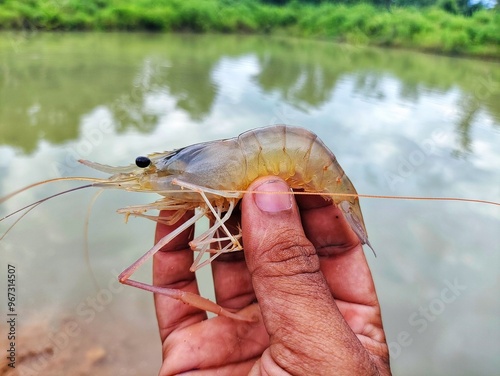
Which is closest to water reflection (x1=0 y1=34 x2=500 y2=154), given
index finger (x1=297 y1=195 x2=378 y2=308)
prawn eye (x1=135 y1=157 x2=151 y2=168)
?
prawn eye (x1=135 y1=157 x2=151 y2=168)

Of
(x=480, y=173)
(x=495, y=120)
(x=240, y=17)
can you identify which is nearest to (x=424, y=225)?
(x=480, y=173)

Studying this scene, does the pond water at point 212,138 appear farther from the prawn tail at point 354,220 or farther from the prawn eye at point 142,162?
the prawn eye at point 142,162

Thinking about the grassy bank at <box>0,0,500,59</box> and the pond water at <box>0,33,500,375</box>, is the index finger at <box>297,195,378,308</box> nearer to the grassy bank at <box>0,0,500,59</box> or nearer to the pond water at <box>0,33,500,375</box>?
the pond water at <box>0,33,500,375</box>

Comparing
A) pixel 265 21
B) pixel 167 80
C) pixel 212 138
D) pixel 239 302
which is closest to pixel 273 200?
pixel 239 302

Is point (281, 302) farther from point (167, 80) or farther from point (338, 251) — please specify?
point (167, 80)

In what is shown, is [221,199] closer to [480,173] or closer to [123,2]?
[480,173]

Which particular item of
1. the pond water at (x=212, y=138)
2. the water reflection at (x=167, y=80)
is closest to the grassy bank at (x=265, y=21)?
the water reflection at (x=167, y=80)
